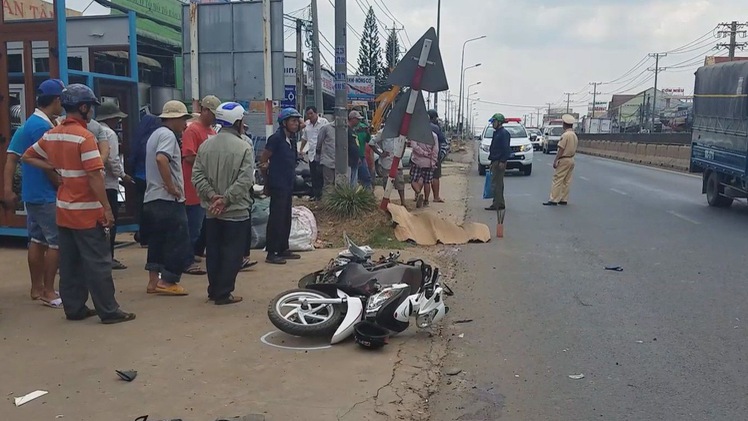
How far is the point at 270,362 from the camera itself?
526cm

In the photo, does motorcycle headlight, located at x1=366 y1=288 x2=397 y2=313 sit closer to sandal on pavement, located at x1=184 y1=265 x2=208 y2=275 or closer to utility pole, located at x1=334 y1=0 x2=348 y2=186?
sandal on pavement, located at x1=184 y1=265 x2=208 y2=275

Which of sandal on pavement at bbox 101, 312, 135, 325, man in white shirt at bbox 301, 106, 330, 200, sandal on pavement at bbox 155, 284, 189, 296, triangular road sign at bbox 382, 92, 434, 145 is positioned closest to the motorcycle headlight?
sandal on pavement at bbox 101, 312, 135, 325

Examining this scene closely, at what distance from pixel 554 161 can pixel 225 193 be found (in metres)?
10.3

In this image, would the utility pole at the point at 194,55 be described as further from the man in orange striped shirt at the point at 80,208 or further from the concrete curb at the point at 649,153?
the concrete curb at the point at 649,153

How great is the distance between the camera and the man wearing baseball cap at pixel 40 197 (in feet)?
21.0

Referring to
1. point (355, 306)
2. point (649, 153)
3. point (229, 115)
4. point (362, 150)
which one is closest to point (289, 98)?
point (362, 150)

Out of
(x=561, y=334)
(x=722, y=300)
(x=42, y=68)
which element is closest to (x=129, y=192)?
(x=42, y=68)

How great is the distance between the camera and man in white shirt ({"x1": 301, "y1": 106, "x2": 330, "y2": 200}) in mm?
13555

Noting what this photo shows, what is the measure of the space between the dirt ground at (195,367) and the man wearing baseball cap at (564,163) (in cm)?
985

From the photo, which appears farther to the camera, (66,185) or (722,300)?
(722,300)

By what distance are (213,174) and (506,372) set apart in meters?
3.21

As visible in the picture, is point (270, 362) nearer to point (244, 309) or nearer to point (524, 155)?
point (244, 309)

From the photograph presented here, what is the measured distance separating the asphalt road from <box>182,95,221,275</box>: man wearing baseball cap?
3.01 m

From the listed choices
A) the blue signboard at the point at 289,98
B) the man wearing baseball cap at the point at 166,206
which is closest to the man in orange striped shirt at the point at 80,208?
the man wearing baseball cap at the point at 166,206
